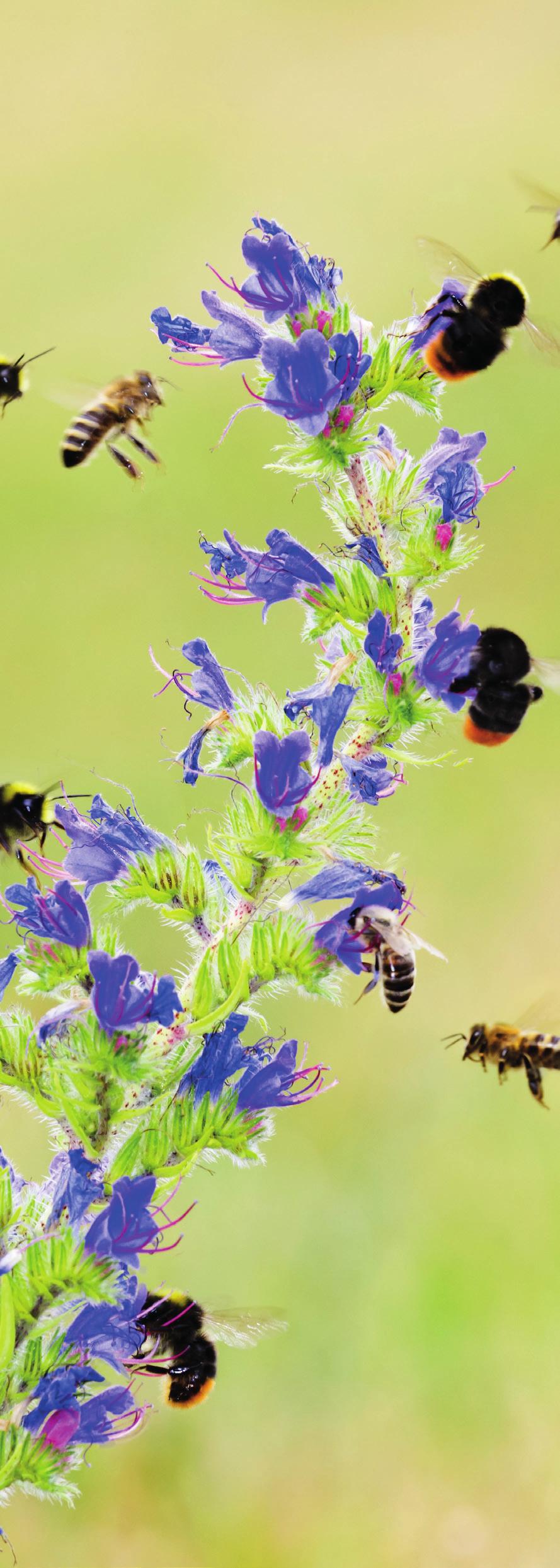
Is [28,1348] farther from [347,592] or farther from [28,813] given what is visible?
[28,813]

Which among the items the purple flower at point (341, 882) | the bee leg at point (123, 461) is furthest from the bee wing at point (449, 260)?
the purple flower at point (341, 882)

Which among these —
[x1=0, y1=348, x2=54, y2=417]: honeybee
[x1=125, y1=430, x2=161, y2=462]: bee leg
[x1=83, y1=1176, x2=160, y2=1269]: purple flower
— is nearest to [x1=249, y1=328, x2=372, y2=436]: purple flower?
[x1=83, y1=1176, x2=160, y2=1269]: purple flower

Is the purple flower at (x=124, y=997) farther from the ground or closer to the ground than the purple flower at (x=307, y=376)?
closer to the ground

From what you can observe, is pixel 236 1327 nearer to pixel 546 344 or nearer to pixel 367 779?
pixel 367 779

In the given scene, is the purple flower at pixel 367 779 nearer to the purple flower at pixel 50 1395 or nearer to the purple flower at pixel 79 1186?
the purple flower at pixel 79 1186

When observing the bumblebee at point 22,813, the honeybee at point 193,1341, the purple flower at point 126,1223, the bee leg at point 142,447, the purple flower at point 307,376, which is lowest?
the honeybee at point 193,1341

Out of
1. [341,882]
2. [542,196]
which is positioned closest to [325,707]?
[341,882]
